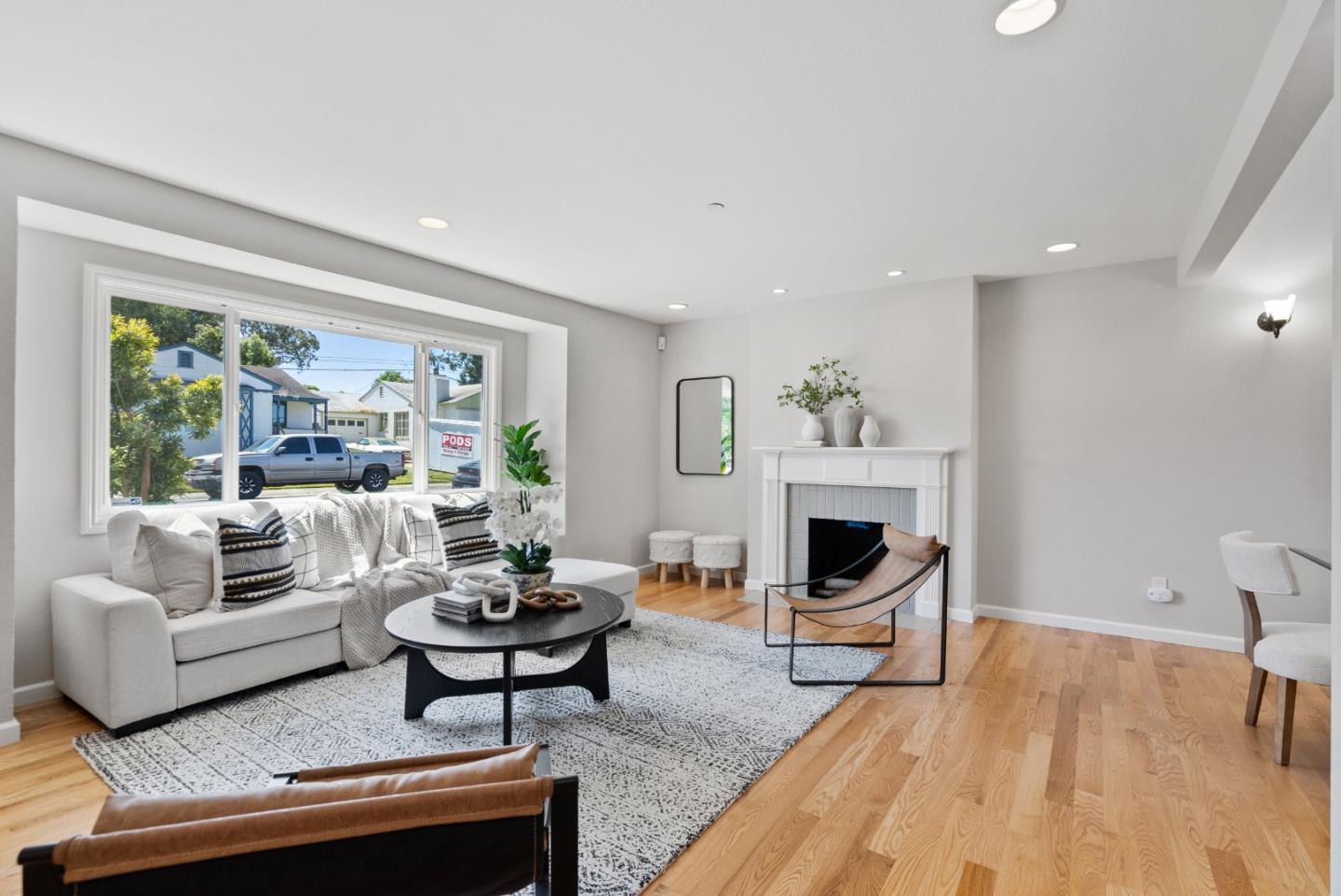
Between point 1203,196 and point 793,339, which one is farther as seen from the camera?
point 793,339

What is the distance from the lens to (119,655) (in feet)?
8.51

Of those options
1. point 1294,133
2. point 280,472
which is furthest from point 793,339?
point 280,472

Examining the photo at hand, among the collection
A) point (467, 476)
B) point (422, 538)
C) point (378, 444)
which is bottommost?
point (422, 538)

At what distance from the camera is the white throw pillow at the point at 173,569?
116 inches

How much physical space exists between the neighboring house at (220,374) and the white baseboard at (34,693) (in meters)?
1.26

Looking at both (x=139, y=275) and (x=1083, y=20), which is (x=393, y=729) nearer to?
(x=139, y=275)

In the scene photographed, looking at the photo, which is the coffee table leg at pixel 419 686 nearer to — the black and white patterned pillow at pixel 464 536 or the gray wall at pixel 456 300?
the black and white patterned pillow at pixel 464 536

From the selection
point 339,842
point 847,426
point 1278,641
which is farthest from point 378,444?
point 1278,641

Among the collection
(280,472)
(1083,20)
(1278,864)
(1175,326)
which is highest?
(1083,20)

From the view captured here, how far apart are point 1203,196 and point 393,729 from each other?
443cm

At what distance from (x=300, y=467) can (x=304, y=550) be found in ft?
2.89

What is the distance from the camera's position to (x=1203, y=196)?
306 cm

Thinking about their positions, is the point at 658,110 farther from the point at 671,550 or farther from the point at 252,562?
the point at 671,550

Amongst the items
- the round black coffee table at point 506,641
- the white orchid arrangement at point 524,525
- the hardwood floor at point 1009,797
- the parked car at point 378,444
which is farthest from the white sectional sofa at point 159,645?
the parked car at point 378,444
